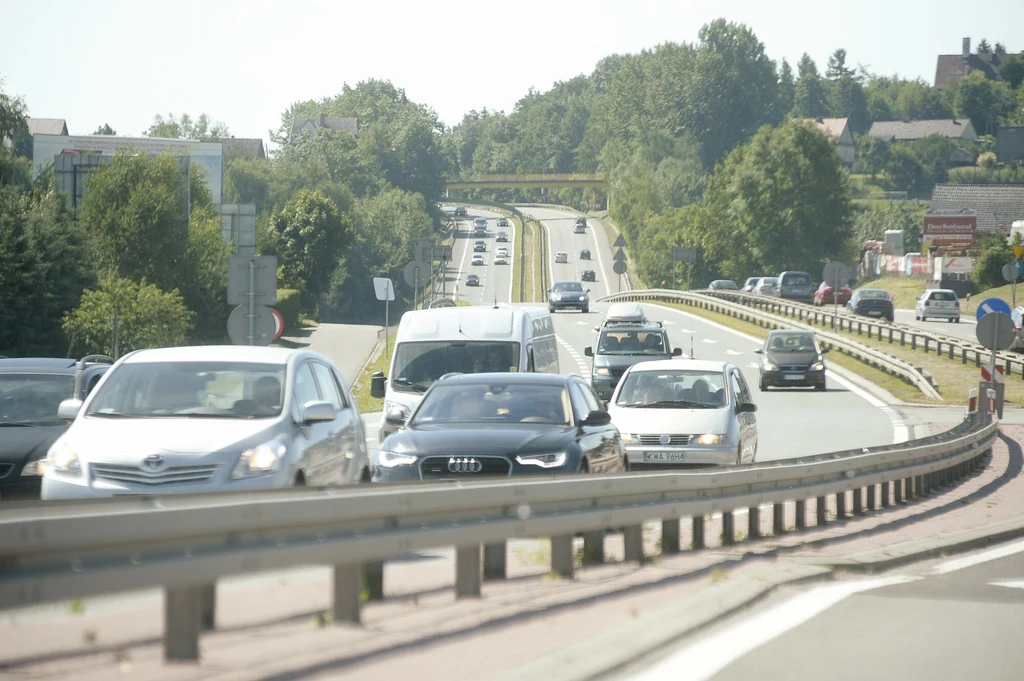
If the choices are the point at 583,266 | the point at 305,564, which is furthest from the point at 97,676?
the point at 583,266

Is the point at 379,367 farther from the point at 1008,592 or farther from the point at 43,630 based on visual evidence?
the point at 43,630

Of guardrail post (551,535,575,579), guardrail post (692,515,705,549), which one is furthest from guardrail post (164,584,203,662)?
guardrail post (692,515,705,549)

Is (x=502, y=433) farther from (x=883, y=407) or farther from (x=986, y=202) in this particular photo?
(x=986, y=202)

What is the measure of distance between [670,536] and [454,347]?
9.59 meters

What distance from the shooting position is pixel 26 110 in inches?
2616

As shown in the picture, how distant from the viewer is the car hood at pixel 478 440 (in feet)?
39.8

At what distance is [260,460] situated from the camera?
34.0 feet

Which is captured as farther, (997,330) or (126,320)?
(126,320)

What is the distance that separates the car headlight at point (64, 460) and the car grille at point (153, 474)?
171 millimetres

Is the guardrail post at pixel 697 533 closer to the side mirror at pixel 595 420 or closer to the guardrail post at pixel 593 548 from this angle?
the guardrail post at pixel 593 548

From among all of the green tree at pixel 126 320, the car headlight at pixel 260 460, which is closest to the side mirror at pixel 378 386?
the car headlight at pixel 260 460

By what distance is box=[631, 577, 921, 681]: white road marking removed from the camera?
6547 mm

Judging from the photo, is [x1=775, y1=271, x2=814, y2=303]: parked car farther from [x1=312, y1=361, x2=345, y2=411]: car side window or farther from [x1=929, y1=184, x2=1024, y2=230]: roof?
[x1=312, y1=361, x2=345, y2=411]: car side window

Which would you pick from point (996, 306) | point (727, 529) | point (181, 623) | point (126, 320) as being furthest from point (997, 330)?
point (126, 320)
